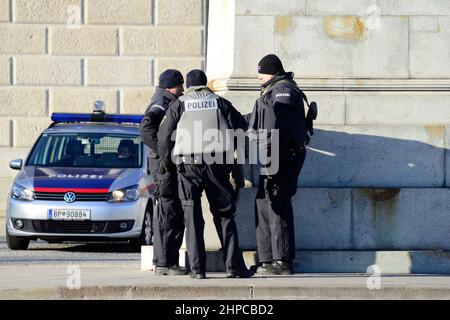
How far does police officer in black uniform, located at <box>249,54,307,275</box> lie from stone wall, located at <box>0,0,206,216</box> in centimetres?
821

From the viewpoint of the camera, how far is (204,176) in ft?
44.5

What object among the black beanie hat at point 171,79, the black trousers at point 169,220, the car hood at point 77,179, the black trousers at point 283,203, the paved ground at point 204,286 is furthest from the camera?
the car hood at point 77,179

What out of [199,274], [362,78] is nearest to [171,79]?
[362,78]

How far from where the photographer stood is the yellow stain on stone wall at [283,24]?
1458cm

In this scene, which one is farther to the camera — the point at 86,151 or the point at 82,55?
the point at 82,55

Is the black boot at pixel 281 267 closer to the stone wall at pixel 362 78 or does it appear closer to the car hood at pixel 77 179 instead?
the stone wall at pixel 362 78

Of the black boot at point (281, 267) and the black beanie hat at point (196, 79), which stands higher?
the black beanie hat at point (196, 79)

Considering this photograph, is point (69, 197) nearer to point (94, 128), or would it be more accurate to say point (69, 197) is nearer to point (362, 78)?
point (94, 128)

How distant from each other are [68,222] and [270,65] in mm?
4824

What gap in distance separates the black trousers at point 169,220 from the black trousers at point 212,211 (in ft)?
1.44

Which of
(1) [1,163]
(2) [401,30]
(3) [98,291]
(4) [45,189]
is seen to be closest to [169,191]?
(3) [98,291]

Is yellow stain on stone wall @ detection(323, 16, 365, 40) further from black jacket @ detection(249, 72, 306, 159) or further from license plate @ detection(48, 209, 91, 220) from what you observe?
license plate @ detection(48, 209, 91, 220)

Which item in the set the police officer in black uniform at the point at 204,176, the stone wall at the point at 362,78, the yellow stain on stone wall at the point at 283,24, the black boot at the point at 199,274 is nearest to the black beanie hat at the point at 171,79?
the stone wall at the point at 362,78

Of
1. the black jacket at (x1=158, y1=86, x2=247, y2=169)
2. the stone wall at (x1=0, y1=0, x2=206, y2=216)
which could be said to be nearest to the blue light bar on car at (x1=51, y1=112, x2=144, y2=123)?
the stone wall at (x1=0, y1=0, x2=206, y2=216)
